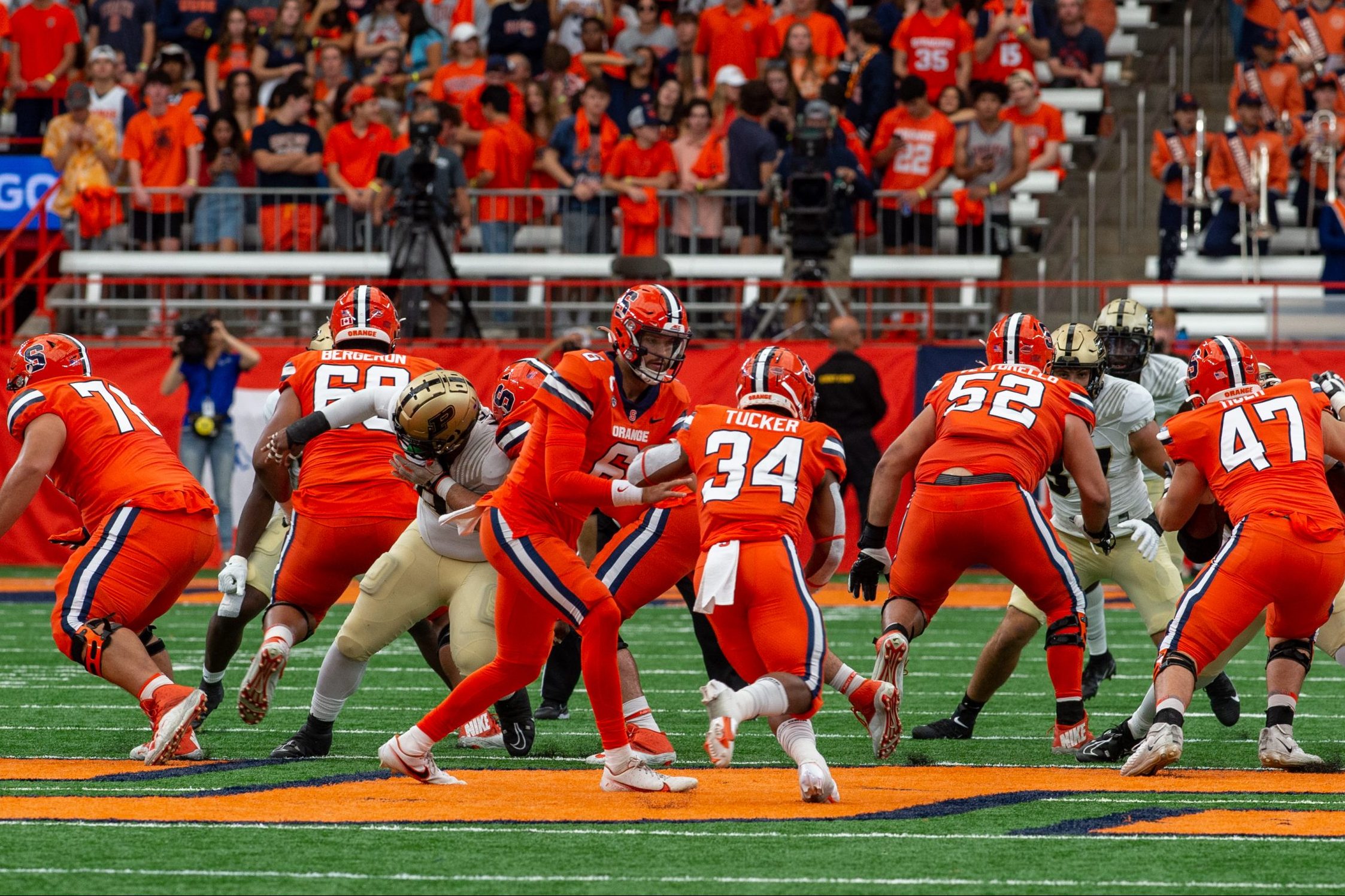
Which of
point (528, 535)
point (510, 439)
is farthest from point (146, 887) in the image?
point (510, 439)

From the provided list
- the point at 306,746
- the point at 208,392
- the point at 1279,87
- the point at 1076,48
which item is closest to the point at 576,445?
the point at 306,746

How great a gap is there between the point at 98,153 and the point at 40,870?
43.1ft

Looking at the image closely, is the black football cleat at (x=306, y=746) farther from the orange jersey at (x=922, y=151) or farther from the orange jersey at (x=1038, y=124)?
the orange jersey at (x=1038, y=124)

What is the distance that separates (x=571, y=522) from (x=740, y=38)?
11656 millimetres

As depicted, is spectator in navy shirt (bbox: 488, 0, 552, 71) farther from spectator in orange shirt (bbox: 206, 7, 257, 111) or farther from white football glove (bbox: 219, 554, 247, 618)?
white football glove (bbox: 219, 554, 247, 618)

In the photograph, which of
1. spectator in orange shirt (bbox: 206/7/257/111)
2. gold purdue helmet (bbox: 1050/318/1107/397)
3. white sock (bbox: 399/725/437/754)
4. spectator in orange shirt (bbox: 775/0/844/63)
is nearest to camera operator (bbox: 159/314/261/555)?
spectator in orange shirt (bbox: 206/7/257/111)

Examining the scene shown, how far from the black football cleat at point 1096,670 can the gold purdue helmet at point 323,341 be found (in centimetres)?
395

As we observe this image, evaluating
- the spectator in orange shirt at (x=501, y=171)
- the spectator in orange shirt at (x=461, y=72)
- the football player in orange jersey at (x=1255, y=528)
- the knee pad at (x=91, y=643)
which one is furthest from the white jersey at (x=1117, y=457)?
the spectator in orange shirt at (x=461, y=72)

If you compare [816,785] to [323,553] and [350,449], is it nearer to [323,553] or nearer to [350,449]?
[323,553]

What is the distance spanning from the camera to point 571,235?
16766 millimetres

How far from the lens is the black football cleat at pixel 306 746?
23.5 feet

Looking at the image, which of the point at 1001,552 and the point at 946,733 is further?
the point at 946,733

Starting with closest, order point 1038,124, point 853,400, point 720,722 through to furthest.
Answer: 1. point 720,722
2. point 853,400
3. point 1038,124

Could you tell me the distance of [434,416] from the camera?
667 centimetres
